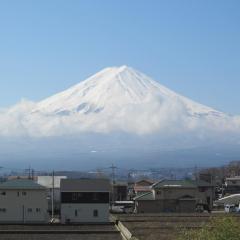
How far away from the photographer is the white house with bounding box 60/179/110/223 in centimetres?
3850

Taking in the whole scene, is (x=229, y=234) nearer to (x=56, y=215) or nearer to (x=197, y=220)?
(x=197, y=220)

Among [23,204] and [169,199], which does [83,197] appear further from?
[169,199]

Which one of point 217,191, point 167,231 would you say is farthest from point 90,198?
point 217,191

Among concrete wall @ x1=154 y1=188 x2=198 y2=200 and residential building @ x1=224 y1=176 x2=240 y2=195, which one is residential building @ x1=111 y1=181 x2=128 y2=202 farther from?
concrete wall @ x1=154 y1=188 x2=198 y2=200

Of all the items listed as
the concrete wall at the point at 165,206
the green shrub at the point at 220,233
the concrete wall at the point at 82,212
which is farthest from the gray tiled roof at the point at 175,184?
the green shrub at the point at 220,233

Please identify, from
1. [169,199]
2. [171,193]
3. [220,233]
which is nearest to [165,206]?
[169,199]

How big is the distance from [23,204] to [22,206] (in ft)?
0.44

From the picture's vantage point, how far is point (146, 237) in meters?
25.8

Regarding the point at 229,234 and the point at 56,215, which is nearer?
the point at 229,234

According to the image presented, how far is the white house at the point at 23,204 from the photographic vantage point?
3803 cm

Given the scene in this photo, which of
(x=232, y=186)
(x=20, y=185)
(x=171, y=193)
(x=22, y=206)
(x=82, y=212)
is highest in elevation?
(x=20, y=185)

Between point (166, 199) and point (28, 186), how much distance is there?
12014 mm

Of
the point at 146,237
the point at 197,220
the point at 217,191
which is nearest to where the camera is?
the point at 146,237

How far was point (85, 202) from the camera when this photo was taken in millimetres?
38938
